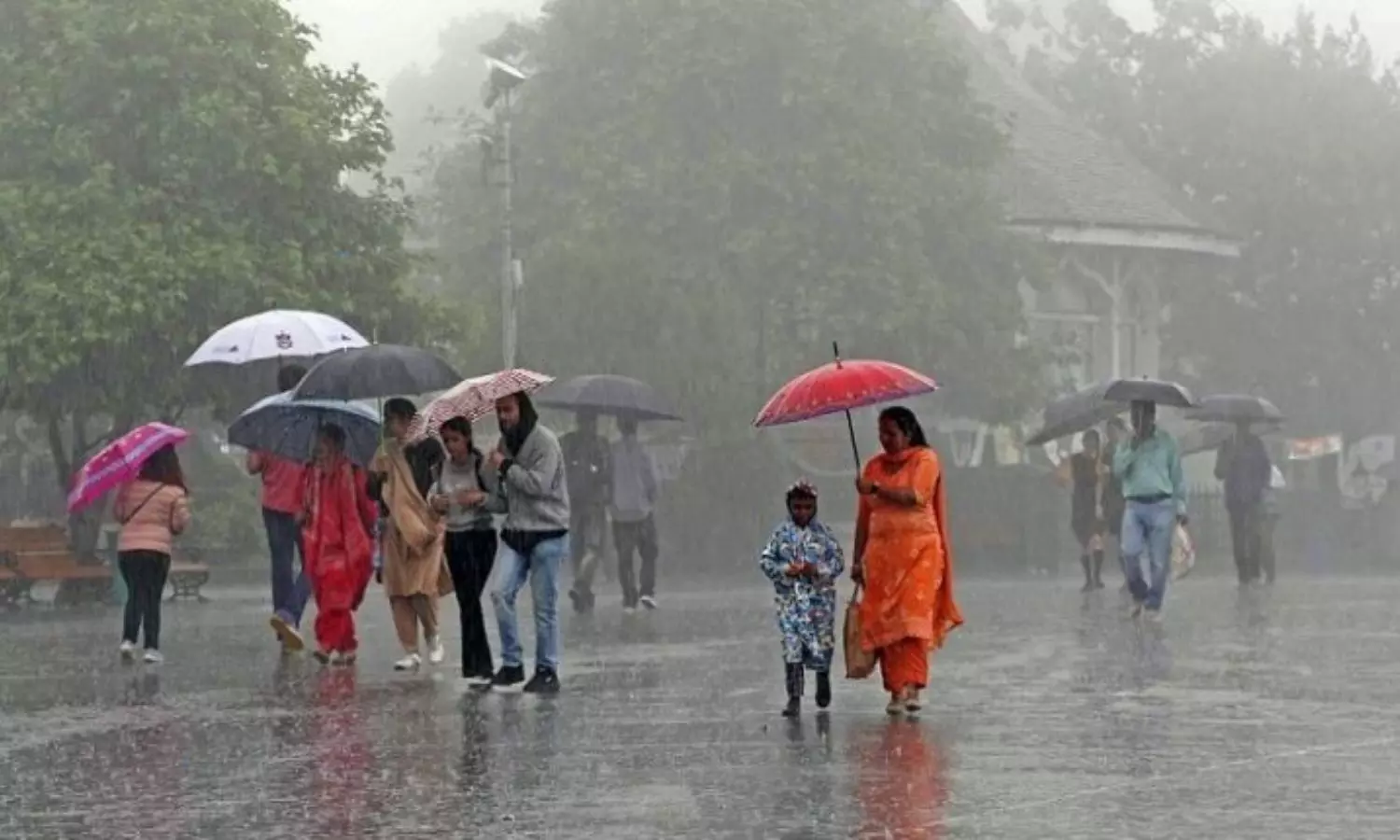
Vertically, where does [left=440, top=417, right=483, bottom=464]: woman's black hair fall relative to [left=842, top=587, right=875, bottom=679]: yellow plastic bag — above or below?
above

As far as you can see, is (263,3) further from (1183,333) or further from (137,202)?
(1183,333)

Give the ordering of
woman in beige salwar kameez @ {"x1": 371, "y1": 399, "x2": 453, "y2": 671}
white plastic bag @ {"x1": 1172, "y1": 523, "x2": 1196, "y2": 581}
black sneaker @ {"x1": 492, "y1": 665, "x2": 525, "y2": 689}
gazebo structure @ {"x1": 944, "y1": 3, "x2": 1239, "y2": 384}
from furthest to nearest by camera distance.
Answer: gazebo structure @ {"x1": 944, "y1": 3, "x2": 1239, "y2": 384} → white plastic bag @ {"x1": 1172, "y1": 523, "x2": 1196, "y2": 581} → woman in beige salwar kameez @ {"x1": 371, "y1": 399, "x2": 453, "y2": 671} → black sneaker @ {"x1": 492, "y1": 665, "x2": 525, "y2": 689}

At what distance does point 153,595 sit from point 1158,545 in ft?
25.2

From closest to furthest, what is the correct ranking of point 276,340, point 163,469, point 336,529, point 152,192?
point 336,529 < point 163,469 < point 276,340 < point 152,192

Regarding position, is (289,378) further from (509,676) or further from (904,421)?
(904,421)

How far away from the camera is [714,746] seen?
503 inches

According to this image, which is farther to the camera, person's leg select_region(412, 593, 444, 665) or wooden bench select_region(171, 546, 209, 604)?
wooden bench select_region(171, 546, 209, 604)

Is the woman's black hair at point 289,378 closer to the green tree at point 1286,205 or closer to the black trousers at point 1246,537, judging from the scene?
the black trousers at point 1246,537

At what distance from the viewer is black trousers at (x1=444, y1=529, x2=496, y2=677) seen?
16.1m

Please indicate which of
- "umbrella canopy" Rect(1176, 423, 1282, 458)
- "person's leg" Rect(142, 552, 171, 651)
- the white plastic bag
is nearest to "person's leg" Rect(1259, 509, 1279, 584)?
"umbrella canopy" Rect(1176, 423, 1282, 458)

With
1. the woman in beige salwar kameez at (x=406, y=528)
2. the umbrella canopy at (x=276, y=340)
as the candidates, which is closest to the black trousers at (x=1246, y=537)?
the umbrella canopy at (x=276, y=340)

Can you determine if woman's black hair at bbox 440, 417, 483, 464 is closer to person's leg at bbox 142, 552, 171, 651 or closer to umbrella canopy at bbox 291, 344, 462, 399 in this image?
umbrella canopy at bbox 291, 344, 462, 399

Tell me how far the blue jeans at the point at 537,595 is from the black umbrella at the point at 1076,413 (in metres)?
10.9

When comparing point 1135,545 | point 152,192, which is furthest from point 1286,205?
point 1135,545
